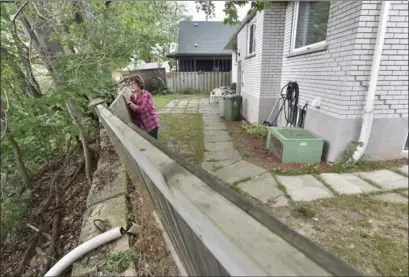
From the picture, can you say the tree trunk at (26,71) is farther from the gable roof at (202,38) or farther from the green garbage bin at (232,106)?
the gable roof at (202,38)

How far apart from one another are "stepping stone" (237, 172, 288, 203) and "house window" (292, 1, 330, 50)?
2.18 meters

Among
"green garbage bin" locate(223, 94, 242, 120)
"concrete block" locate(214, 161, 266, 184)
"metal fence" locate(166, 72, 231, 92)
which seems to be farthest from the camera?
"metal fence" locate(166, 72, 231, 92)

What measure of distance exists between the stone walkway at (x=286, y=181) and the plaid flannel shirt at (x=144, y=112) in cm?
112

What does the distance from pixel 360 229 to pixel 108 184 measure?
216 cm

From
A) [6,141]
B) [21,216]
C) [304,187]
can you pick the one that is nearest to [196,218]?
[304,187]

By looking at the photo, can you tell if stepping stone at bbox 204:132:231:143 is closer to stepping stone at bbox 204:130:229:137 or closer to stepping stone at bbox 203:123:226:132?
stepping stone at bbox 204:130:229:137

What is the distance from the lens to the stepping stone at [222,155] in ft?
12.8

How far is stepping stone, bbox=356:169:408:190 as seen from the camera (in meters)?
0.88

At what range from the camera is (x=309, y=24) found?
4016mm

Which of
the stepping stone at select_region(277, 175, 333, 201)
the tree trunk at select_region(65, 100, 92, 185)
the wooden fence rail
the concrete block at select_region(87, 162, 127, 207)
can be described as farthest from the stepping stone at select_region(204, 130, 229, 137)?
the wooden fence rail

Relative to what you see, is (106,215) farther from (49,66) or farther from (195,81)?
(195,81)

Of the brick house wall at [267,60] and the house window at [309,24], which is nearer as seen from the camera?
the house window at [309,24]

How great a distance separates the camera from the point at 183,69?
58.9 ft

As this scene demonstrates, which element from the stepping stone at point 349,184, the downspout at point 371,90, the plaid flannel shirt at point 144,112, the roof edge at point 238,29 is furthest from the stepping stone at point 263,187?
the roof edge at point 238,29
